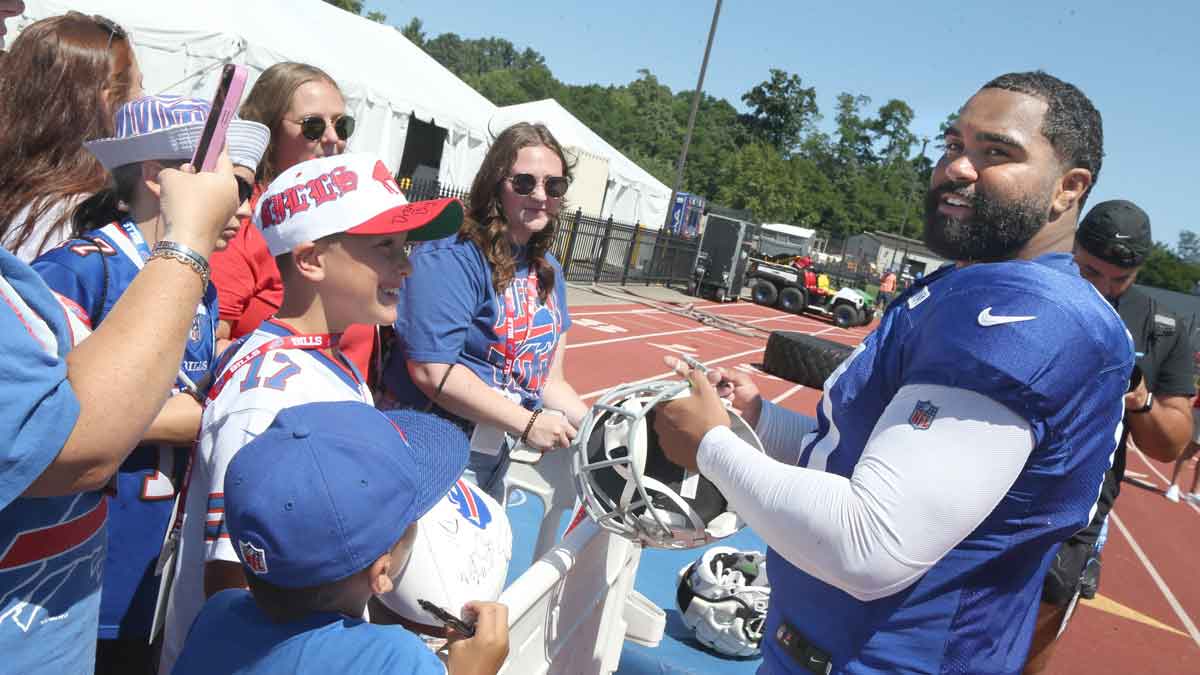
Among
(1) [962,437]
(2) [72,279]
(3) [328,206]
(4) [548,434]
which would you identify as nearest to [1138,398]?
(4) [548,434]

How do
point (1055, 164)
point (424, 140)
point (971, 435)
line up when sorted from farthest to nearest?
point (424, 140) < point (1055, 164) < point (971, 435)

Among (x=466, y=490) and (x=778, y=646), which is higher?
(x=466, y=490)

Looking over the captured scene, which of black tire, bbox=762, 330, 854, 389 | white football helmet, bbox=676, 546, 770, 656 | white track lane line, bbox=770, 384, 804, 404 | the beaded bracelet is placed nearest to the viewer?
the beaded bracelet

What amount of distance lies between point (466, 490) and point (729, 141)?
291 feet

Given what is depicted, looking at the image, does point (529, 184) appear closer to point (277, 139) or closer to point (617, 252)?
point (277, 139)

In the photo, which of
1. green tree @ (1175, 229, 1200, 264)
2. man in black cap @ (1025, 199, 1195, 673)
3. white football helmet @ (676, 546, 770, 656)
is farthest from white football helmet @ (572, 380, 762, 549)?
green tree @ (1175, 229, 1200, 264)

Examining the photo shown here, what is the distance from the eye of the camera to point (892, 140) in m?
110

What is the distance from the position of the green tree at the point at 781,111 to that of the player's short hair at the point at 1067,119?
89017mm

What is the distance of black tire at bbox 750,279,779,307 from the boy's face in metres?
25.2

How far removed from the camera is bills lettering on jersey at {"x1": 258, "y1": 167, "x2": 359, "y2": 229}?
6.69 ft

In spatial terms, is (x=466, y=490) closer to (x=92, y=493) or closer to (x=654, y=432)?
(x=654, y=432)

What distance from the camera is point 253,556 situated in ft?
4.50

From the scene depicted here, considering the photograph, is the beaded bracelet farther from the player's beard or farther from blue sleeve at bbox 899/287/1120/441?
the player's beard

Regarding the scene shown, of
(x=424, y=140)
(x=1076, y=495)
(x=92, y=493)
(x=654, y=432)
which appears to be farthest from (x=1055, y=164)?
(x=424, y=140)
